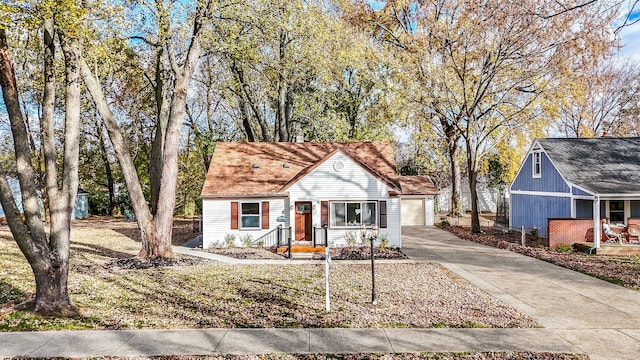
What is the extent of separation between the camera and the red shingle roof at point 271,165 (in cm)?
1866

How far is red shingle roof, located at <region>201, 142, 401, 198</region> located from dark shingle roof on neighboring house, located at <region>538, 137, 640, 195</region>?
311 inches

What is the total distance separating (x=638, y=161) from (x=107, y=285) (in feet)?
75.1

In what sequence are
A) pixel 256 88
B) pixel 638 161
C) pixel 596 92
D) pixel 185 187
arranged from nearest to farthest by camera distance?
pixel 638 161
pixel 256 88
pixel 185 187
pixel 596 92

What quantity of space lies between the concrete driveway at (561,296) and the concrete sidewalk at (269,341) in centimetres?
69

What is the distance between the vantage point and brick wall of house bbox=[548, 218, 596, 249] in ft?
56.1

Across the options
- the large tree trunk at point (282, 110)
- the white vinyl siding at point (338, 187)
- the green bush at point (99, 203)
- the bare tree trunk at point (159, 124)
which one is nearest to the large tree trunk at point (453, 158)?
the large tree trunk at point (282, 110)

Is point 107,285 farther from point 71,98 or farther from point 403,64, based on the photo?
point 403,64

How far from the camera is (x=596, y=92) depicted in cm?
3581

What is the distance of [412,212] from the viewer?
28.5 metres

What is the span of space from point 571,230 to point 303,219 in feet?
37.3

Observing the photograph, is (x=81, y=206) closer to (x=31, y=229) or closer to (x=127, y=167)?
(x=127, y=167)

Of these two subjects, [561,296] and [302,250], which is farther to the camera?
[302,250]

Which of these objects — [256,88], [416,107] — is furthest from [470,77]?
[256,88]

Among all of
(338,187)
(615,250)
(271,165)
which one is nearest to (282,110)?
(271,165)
